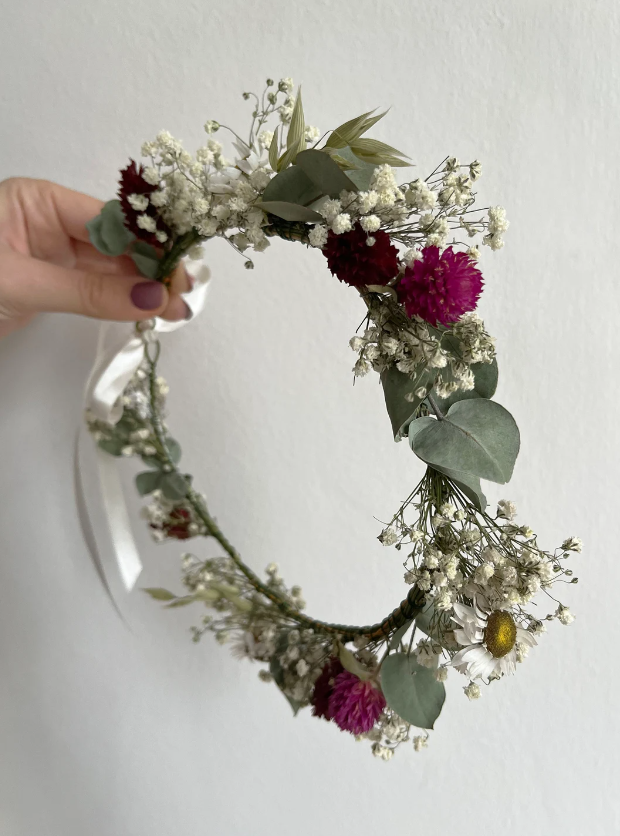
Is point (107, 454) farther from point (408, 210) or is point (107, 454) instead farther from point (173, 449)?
point (408, 210)

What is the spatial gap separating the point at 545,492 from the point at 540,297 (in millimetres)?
235

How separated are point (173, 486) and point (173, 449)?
5 cm

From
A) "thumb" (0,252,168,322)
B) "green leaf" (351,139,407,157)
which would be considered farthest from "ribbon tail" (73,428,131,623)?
"green leaf" (351,139,407,157)

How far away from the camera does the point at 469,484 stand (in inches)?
20.3

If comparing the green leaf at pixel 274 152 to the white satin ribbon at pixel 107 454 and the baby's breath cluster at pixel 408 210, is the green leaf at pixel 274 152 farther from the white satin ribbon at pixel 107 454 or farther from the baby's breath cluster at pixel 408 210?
the white satin ribbon at pixel 107 454

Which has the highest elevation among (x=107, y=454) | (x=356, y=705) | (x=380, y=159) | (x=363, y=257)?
(x=380, y=159)

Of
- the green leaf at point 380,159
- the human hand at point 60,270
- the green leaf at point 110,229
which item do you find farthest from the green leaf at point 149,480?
the green leaf at point 380,159

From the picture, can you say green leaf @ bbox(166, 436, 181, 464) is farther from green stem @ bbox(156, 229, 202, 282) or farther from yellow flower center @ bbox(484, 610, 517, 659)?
yellow flower center @ bbox(484, 610, 517, 659)

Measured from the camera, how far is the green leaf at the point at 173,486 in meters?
0.88

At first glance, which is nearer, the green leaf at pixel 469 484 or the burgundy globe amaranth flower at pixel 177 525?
the green leaf at pixel 469 484

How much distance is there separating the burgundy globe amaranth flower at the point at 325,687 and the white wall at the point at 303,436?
0.69ft

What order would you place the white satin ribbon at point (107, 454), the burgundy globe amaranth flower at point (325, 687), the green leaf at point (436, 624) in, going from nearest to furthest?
the green leaf at point (436, 624)
the burgundy globe amaranth flower at point (325, 687)
the white satin ribbon at point (107, 454)

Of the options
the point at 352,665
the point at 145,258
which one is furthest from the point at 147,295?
the point at 352,665

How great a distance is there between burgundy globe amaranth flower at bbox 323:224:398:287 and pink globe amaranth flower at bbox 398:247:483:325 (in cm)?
2
